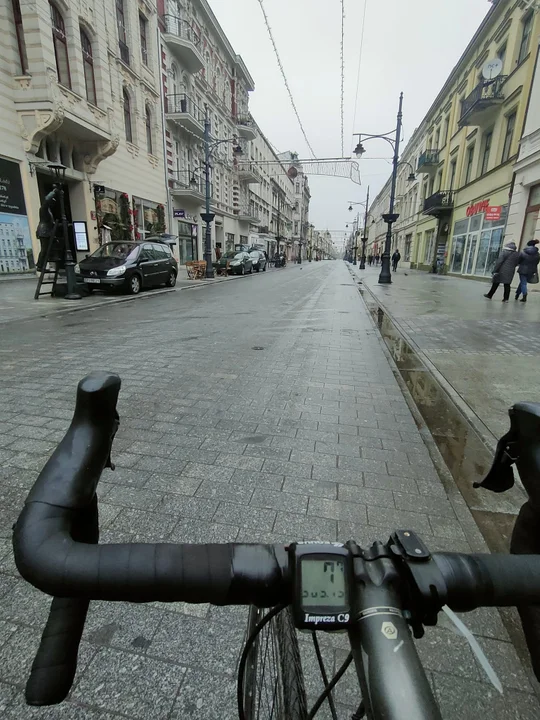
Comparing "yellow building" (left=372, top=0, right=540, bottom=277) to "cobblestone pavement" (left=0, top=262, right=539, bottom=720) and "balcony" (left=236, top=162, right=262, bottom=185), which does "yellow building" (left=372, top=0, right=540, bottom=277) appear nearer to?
"balcony" (left=236, top=162, right=262, bottom=185)

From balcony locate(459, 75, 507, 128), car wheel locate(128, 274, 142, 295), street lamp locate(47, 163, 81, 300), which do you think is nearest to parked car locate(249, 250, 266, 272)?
balcony locate(459, 75, 507, 128)

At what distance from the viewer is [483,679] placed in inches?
58.9

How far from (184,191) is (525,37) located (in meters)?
18.7

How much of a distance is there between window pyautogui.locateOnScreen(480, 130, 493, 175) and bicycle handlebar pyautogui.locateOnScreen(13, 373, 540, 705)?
1029 inches

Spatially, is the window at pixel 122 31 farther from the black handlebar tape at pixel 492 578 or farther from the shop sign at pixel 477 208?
the black handlebar tape at pixel 492 578

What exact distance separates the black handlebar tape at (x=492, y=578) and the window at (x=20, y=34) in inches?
726

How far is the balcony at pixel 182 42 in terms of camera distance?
22.7m

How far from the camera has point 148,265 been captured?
45.2 feet

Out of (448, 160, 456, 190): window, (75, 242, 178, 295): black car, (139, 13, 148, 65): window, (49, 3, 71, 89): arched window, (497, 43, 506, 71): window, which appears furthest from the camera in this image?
(448, 160, 456, 190): window

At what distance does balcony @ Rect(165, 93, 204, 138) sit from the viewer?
77.1 feet

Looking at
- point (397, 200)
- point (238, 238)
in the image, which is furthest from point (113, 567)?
point (397, 200)

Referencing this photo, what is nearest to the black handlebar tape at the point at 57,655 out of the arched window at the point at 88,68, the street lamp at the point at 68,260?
the street lamp at the point at 68,260

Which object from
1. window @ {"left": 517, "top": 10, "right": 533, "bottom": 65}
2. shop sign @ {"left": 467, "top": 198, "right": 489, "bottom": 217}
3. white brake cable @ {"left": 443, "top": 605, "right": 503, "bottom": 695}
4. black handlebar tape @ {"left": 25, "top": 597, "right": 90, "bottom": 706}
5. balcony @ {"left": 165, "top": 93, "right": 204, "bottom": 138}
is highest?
window @ {"left": 517, "top": 10, "right": 533, "bottom": 65}

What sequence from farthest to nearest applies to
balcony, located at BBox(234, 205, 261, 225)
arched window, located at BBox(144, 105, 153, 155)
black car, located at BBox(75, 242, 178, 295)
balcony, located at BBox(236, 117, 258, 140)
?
balcony, located at BBox(234, 205, 261, 225) < balcony, located at BBox(236, 117, 258, 140) < arched window, located at BBox(144, 105, 153, 155) < black car, located at BBox(75, 242, 178, 295)
